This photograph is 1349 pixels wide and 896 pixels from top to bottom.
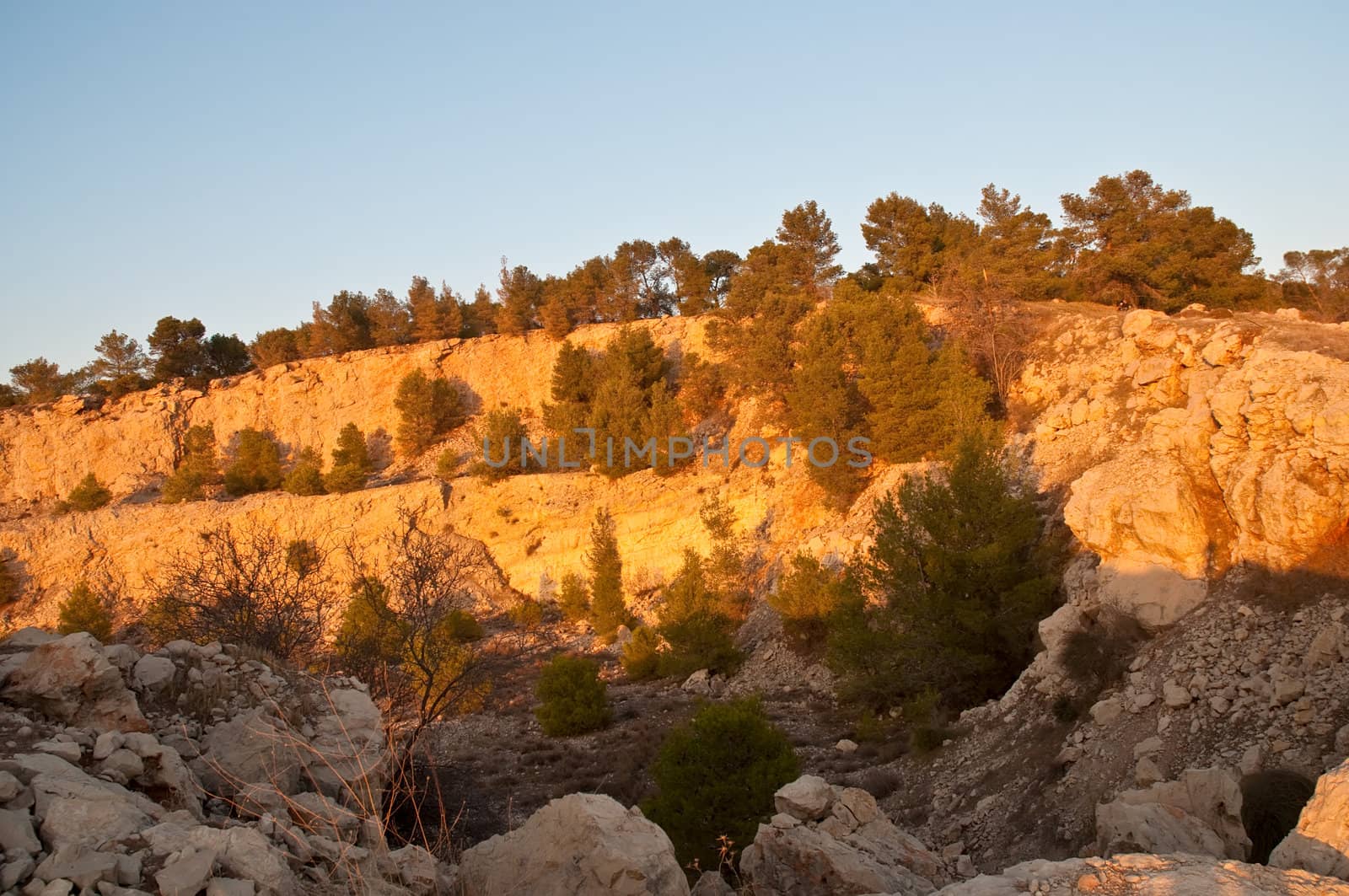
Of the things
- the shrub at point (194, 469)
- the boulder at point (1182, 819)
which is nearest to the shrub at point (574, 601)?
the shrub at point (194, 469)

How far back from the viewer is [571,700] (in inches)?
817

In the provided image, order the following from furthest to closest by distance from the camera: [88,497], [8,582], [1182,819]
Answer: [88,497], [8,582], [1182,819]

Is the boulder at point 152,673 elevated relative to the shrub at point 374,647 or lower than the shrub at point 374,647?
elevated

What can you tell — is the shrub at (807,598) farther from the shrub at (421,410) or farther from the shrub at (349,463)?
the shrub at (421,410)

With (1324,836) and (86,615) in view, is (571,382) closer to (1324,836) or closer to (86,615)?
(86,615)

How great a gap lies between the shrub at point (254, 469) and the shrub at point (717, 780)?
3564cm

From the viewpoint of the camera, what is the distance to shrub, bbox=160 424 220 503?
39625 millimetres

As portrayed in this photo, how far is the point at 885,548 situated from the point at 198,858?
15.3 m

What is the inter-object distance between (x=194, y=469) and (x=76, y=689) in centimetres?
3916

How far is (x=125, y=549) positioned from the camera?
3775cm

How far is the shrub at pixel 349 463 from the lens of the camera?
38188 millimetres

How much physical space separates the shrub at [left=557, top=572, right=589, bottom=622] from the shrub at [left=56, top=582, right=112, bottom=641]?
1641 cm

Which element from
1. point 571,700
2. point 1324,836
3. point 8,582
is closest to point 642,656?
point 571,700

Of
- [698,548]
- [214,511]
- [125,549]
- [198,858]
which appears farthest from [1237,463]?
[125,549]
